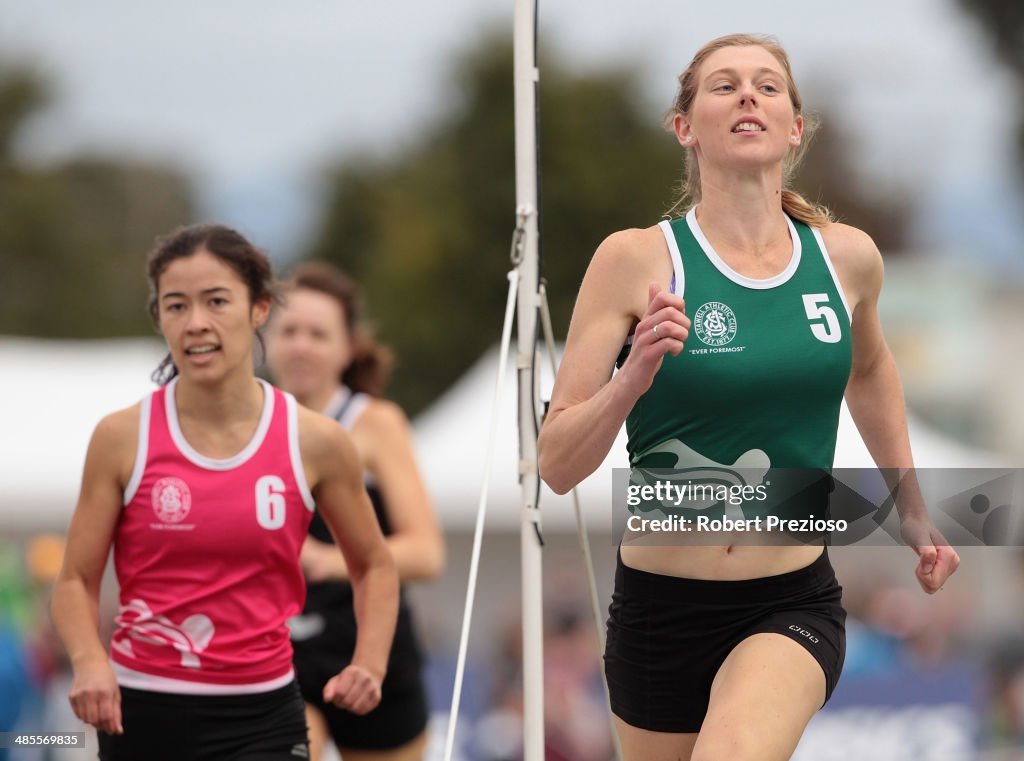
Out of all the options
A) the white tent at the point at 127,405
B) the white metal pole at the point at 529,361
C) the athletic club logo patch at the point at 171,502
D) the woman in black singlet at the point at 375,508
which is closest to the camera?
the athletic club logo patch at the point at 171,502

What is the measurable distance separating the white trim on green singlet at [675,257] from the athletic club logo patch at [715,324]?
7 cm

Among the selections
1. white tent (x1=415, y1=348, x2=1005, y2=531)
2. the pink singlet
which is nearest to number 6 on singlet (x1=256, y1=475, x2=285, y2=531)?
the pink singlet

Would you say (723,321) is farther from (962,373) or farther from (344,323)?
(962,373)

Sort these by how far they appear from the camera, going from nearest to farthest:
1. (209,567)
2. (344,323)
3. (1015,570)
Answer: (209,567) → (344,323) → (1015,570)

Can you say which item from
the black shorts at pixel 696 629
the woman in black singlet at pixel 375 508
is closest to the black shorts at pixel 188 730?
the black shorts at pixel 696 629

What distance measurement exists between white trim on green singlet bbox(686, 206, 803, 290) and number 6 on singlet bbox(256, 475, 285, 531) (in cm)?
123

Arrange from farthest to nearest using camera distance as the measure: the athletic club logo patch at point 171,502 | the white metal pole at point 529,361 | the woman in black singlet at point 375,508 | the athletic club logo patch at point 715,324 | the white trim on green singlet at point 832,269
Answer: the woman in black singlet at point 375,508
the white metal pole at point 529,361
the athletic club logo patch at point 171,502
the white trim on green singlet at point 832,269
the athletic club logo patch at point 715,324

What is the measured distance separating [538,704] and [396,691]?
1.14 m

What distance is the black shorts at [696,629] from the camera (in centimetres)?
327

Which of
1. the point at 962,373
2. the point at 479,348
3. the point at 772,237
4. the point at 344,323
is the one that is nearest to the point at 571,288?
the point at 479,348

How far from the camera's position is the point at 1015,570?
1071cm

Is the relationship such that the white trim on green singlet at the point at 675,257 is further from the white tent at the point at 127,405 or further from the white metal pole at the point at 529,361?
the white tent at the point at 127,405

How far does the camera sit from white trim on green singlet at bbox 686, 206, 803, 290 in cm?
325

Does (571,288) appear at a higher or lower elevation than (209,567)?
higher
